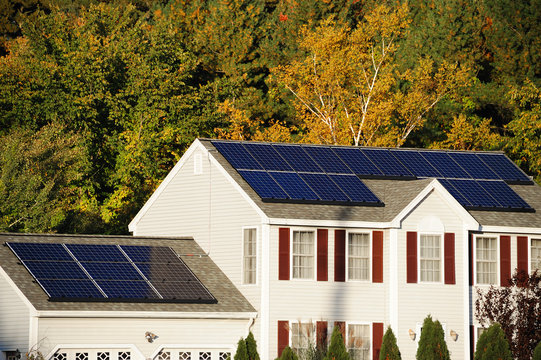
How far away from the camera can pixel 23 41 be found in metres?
75.6

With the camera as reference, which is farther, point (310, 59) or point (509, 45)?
point (509, 45)

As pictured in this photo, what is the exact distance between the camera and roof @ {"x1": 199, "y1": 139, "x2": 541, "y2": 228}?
40.1m

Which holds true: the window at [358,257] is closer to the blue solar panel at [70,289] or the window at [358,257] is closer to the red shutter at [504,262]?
the red shutter at [504,262]

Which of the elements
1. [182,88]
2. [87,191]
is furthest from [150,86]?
[87,191]

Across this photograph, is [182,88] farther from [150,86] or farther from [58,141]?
[58,141]

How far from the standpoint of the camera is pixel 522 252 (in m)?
42.4

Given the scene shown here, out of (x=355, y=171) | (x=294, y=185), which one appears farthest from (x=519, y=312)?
(x=294, y=185)

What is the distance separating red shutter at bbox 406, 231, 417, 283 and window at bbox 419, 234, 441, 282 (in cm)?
27

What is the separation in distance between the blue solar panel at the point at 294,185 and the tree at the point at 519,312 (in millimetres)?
7023

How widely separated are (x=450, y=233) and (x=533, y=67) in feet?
109

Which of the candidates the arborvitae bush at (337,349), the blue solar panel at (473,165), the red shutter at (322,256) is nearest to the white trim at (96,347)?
the arborvitae bush at (337,349)

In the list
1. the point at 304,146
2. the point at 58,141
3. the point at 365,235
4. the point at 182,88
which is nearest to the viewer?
the point at 365,235

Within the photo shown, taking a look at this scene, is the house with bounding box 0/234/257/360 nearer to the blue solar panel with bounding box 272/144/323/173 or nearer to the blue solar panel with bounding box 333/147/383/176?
the blue solar panel with bounding box 272/144/323/173

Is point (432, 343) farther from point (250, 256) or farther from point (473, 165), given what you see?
point (473, 165)
